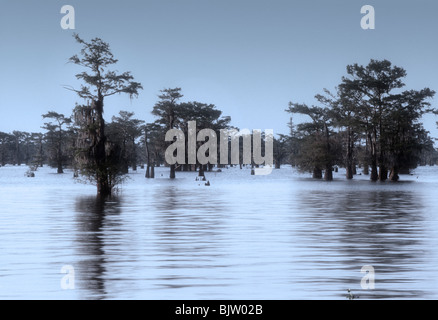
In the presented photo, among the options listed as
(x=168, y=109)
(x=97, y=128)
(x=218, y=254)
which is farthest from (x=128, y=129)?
(x=218, y=254)

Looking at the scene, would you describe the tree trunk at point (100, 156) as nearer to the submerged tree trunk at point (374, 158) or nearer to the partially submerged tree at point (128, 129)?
the submerged tree trunk at point (374, 158)

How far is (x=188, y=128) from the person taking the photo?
90.7 m

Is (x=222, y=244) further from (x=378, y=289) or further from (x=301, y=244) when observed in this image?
(x=378, y=289)

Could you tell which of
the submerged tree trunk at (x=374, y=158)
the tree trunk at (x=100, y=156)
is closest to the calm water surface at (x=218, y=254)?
the tree trunk at (x=100, y=156)

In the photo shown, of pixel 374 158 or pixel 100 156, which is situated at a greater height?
pixel 374 158

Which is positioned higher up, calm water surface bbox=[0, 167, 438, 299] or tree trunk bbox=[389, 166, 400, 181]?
tree trunk bbox=[389, 166, 400, 181]

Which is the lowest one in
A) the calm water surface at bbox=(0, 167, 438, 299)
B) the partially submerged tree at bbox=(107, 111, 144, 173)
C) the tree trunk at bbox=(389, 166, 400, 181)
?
the calm water surface at bbox=(0, 167, 438, 299)

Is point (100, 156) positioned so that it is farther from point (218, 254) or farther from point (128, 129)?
point (128, 129)

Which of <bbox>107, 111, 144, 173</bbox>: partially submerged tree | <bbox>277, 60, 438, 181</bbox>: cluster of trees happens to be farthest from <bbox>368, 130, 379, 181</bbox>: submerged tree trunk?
<bbox>107, 111, 144, 173</bbox>: partially submerged tree

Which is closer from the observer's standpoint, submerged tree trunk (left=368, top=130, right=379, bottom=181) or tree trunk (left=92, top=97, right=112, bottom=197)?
tree trunk (left=92, top=97, right=112, bottom=197)

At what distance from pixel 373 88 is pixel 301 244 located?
60.7m

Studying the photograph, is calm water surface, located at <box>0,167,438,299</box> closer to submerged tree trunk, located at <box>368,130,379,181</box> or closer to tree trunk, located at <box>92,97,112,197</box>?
tree trunk, located at <box>92,97,112,197</box>

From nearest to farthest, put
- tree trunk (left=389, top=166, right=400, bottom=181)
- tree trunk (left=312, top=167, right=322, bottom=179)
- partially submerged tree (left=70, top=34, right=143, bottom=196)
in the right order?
partially submerged tree (left=70, top=34, right=143, bottom=196) → tree trunk (left=389, top=166, right=400, bottom=181) → tree trunk (left=312, top=167, right=322, bottom=179)
